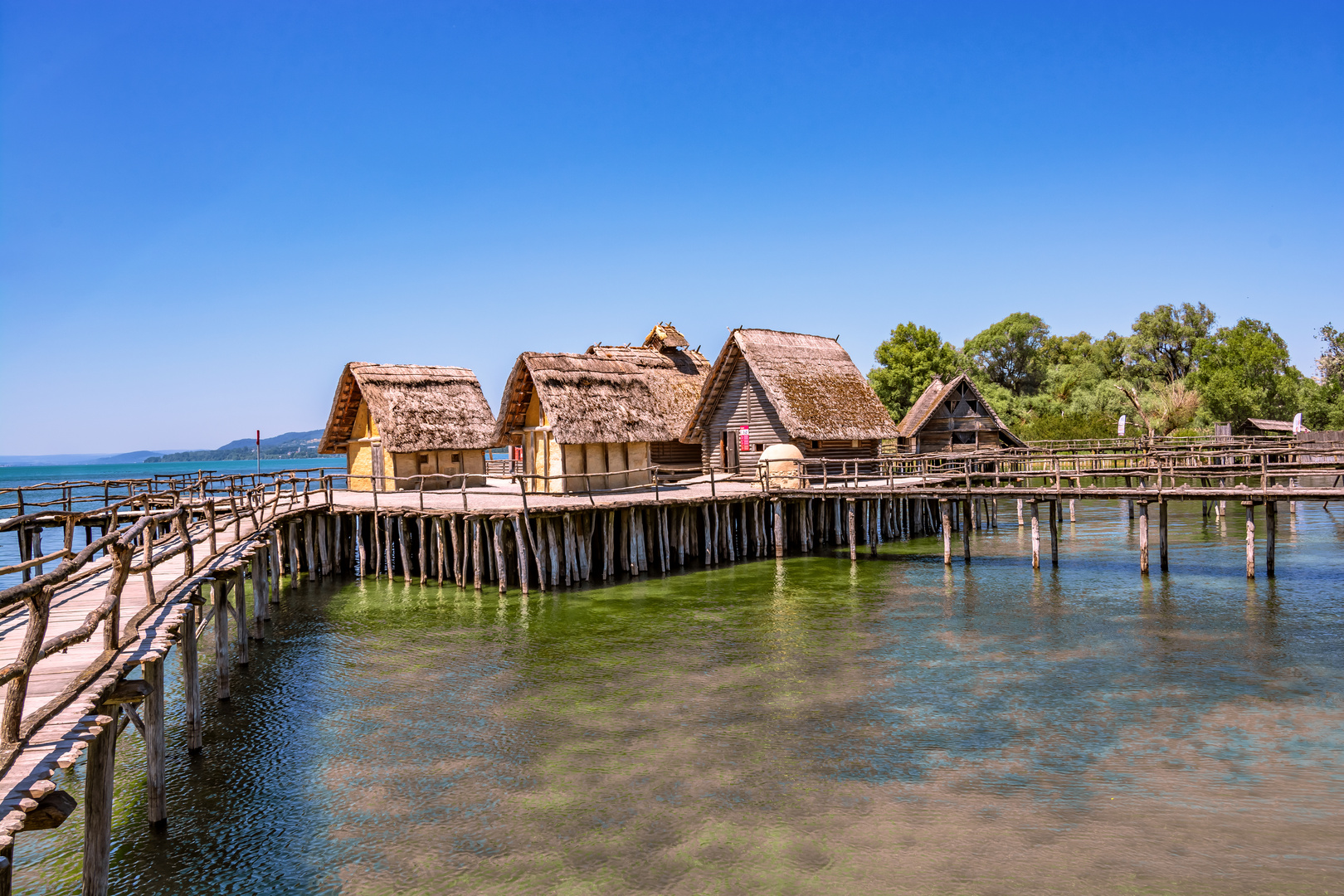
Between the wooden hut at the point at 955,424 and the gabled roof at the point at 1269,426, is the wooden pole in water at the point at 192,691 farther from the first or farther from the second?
the gabled roof at the point at 1269,426

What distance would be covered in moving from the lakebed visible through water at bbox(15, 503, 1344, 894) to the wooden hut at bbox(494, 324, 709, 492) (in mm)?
8753

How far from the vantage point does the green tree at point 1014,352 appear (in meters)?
82.0

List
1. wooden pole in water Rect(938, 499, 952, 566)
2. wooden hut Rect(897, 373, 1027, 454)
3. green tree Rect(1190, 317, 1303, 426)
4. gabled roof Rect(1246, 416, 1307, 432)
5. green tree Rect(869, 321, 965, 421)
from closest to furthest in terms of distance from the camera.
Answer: wooden pole in water Rect(938, 499, 952, 566) → wooden hut Rect(897, 373, 1027, 454) → gabled roof Rect(1246, 416, 1307, 432) → green tree Rect(1190, 317, 1303, 426) → green tree Rect(869, 321, 965, 421)

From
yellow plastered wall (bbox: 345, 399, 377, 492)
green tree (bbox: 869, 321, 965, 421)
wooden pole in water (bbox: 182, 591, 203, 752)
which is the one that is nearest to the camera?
wooden pole in water (bbox: 182, 591, 203, 752)

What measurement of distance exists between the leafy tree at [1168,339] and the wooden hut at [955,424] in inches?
1441

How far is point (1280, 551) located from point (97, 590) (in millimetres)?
31716

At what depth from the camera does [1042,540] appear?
33.3 m

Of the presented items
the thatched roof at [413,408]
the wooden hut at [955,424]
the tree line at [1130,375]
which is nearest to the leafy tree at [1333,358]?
the tree line at [1130,375]

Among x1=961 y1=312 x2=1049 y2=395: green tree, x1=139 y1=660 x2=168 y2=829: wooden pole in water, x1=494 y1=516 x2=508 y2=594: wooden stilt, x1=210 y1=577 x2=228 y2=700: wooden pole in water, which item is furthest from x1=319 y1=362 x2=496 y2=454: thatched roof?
x1=961 y1=312 x2=1049 y2=395: green tree

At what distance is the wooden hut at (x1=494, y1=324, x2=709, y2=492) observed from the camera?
101 ft

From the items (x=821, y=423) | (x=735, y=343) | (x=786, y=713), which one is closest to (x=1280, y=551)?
(x=821, y=423)

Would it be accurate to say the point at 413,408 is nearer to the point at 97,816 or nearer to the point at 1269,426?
the point at 97,816

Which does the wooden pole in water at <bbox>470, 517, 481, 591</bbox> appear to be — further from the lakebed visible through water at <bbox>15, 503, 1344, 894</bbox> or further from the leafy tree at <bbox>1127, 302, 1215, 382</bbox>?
the leafy tree at <bbox>1127, 302, 1215, 382</bbox>

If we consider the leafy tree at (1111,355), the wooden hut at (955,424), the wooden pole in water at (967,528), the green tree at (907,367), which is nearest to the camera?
the wooden pole in water at (967,528)
